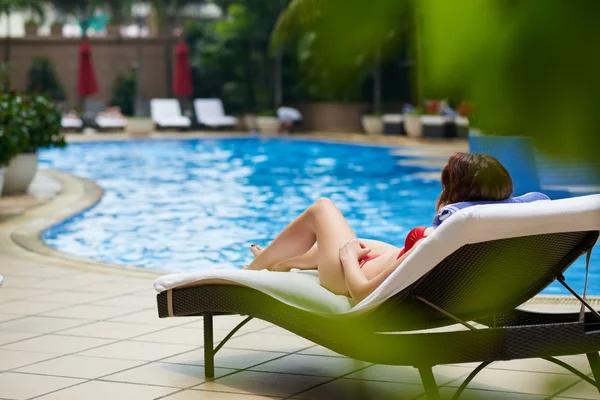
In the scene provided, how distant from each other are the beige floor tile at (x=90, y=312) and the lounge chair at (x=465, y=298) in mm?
1851

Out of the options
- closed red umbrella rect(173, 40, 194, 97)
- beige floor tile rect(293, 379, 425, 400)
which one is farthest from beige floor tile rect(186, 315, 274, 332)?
closed red umbrella rect(173, 40, 194, 97)

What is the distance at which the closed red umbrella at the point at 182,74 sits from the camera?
31.1 meters

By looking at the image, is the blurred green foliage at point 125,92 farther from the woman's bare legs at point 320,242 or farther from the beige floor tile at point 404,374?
the beige floor tile at point 404,374

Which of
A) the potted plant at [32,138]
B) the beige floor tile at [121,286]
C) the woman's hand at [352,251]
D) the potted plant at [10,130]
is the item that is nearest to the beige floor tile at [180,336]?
the woman's hand at [352,251]

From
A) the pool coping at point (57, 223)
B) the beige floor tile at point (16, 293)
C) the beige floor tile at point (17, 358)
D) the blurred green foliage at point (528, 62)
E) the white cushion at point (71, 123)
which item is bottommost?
the white cushion at point (71, 123)

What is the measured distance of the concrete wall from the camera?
108ft

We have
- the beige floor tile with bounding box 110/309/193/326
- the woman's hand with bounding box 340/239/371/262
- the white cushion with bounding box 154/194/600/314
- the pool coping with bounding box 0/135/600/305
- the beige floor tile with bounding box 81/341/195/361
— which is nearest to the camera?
the white cushion with bounding box 154/194/600/314

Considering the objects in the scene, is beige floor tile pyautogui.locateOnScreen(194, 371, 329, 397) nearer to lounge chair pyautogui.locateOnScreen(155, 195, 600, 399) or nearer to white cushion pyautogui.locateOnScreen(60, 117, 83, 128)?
lounge chair pyautogui.locateOnScreen(155, 195, 600, 399)

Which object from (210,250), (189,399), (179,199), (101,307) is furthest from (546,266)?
(179,199)

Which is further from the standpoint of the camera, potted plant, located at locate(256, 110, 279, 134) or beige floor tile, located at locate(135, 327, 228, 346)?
potted plant, located at locate(256, 110, 279, 134)

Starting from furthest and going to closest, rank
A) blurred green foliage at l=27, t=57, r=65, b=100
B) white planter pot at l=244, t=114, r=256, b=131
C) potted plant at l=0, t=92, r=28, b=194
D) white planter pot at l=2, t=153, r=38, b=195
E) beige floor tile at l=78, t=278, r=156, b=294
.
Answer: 1. blurred green foliage at l=27, t=57, r=65, b=100
2. white planter pot at l=244, t=114, r=256, b=131
3. white planter pot at l=2, t=153, r=38, b=195
4. potted plant at l=0, t=92, r=28, b=194
5. beige floor tile at l=78, t=278, r=156, b=294

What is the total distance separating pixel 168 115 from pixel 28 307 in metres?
25.6

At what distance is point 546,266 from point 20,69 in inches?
1223

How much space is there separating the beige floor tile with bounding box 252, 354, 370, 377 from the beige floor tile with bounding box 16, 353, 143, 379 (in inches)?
25.3
